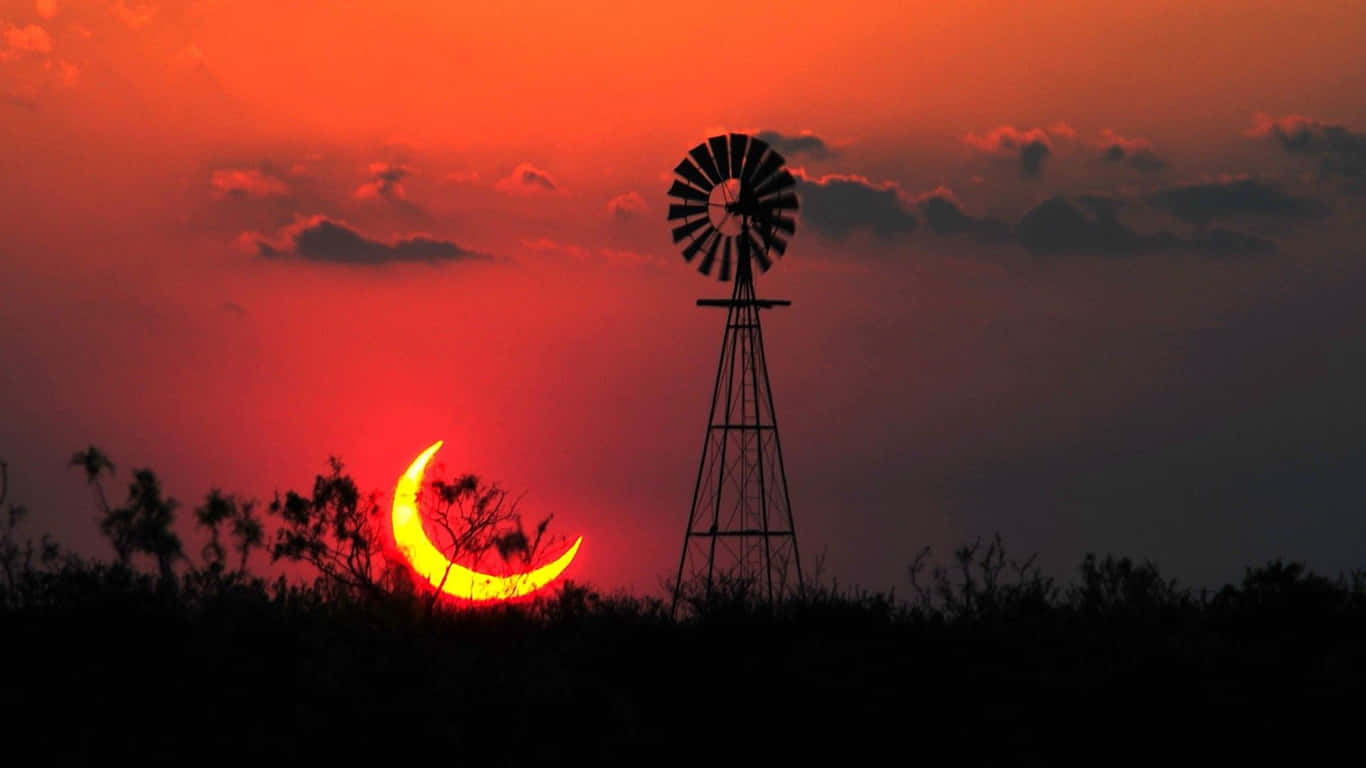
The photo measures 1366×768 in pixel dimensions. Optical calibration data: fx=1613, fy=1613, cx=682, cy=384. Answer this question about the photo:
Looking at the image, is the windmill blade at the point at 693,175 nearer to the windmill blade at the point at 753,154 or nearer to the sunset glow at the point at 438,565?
the windmill blade at the point at 753,154

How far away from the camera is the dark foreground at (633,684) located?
58.0ft

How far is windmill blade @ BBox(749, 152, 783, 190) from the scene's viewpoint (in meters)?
35.9

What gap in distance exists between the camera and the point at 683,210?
36.4 m

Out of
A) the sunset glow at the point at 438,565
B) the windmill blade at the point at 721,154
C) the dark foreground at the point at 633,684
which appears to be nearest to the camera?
the dark foreground at the point at 633,684

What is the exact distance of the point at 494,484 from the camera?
87.0 feet

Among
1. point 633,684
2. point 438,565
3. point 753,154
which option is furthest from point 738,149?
point 633,684

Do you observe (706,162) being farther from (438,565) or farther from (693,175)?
(438,565)

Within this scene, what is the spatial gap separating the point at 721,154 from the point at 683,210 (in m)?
1.54

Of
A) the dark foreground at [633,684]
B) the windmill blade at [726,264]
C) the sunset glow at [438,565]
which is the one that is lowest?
the dark foreground at [633,684]

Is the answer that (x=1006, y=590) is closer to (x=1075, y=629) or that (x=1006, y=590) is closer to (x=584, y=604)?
(x=1075, y=629)

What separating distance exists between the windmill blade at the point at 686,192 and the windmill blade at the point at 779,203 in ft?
4.44

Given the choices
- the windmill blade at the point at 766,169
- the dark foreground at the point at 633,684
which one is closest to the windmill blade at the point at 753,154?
the windmill blade at the point at 766,169

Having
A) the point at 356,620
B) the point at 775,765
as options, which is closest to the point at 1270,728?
the point at 775,765

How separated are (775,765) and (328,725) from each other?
4933mm
